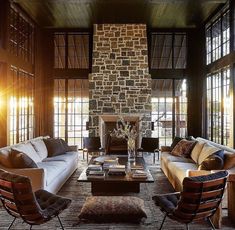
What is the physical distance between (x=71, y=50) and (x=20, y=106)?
3.25 m

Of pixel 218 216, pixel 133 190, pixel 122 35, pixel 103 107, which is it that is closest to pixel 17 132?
pixel 103 107

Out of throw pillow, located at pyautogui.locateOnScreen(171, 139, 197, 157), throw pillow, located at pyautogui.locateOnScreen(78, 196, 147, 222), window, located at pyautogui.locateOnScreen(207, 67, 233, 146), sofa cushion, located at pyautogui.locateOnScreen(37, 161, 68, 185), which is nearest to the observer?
throw pillow, located at pyautogui.locateOnScreen(78, 196, 147, 222)

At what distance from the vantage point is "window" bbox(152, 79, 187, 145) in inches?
412

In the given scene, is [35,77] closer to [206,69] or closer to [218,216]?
[206,69]

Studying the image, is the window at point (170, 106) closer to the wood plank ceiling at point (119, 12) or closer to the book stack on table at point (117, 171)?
the wood plank ceiling at point (119, 12)

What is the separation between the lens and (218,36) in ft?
27.6

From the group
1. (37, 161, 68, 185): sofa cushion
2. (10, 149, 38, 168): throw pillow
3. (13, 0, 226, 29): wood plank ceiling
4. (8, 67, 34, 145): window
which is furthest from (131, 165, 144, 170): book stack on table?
(13, 0, 226, 29): wood plank ceiling

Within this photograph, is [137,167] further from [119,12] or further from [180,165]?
[119,12]

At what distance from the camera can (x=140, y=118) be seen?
384 inches

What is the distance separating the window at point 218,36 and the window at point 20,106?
17.2 feet

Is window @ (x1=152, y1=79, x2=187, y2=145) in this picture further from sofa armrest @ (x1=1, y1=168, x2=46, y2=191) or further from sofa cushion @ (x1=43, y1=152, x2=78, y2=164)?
sofa armrest @ (x1=1, y1=168, x2=46, y2=191)

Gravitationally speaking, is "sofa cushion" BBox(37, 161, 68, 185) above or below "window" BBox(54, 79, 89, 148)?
below

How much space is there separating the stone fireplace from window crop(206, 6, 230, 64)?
1.92 m

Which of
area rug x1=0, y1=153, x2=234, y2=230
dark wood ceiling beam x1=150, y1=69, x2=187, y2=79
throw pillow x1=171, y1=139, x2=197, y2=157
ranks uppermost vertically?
dark wood ceiling beam x1=150, y1=69, x2=187, y2=79
